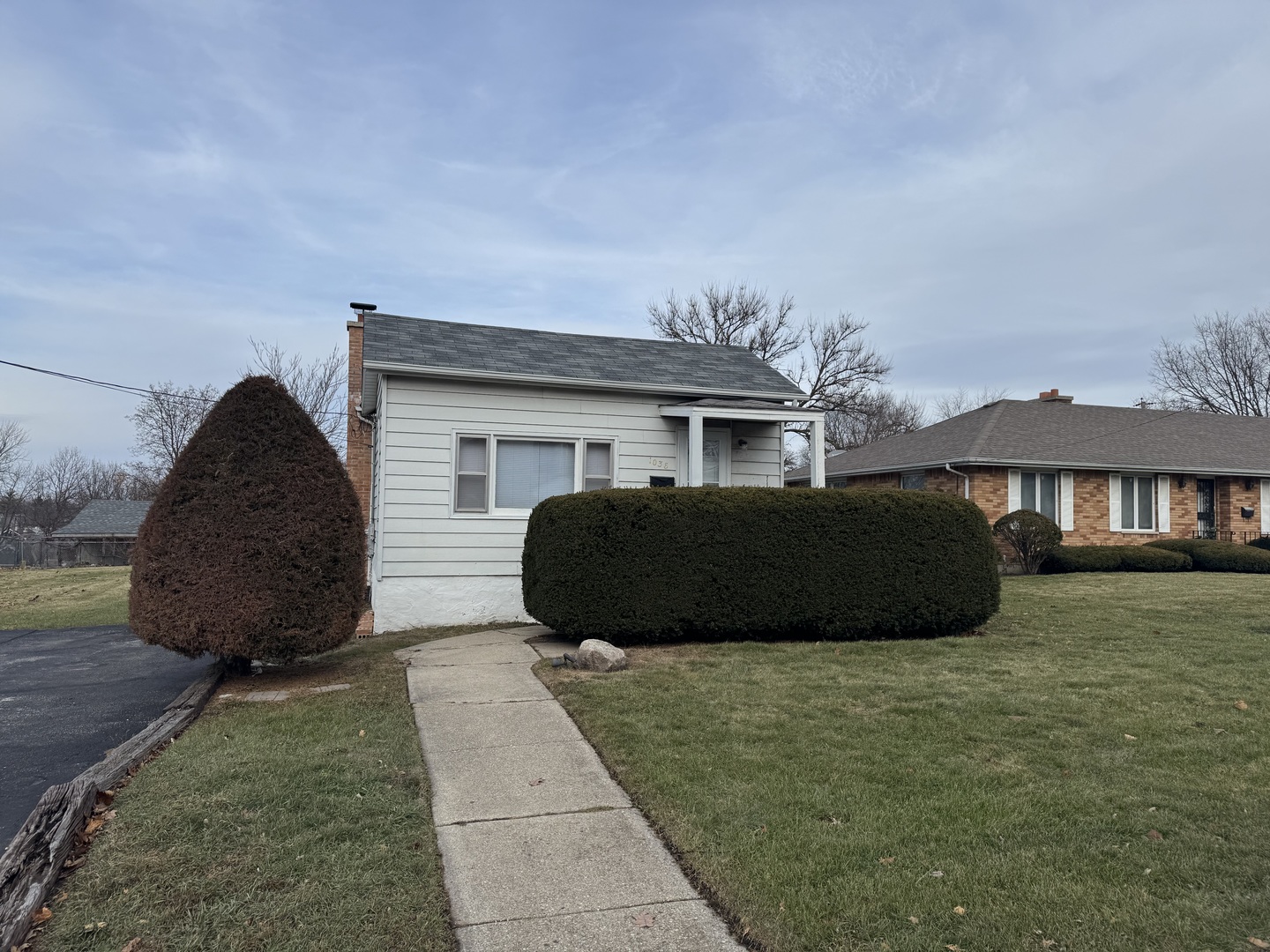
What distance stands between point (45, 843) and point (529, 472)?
831 centimetres

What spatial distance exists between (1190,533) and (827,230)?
520 inches

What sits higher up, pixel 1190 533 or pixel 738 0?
pixel 738 0

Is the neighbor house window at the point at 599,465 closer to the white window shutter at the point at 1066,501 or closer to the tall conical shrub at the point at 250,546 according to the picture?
the tall conical shrub at the point at 250,546

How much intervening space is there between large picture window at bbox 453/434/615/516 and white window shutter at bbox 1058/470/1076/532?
14201mm

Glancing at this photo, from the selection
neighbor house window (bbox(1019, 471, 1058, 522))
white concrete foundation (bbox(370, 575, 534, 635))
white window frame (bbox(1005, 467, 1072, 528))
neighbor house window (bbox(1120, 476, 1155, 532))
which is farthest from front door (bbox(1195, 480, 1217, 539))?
white concrete foundation (bbox(370, 575, 534, 635))

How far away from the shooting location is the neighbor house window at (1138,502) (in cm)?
2112

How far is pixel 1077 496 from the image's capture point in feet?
67.8

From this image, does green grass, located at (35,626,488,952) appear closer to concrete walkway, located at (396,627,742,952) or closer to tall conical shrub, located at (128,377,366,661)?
concrete walkway, located at (396,627,742,952)

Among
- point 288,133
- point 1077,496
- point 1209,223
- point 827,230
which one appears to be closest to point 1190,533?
point 1077,496

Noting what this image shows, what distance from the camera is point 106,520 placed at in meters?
37.8

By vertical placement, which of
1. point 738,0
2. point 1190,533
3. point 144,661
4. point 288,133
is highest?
point 738,0

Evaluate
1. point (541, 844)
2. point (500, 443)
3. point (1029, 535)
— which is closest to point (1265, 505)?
point (1029, 535)

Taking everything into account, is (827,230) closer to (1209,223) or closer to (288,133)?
(1209,223)

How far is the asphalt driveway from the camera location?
504cm
